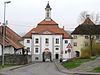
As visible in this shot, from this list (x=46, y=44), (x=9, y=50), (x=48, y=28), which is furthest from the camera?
(x=48, y=28)

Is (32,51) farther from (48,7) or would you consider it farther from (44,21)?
(48,7)

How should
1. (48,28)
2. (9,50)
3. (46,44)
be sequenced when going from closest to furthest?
(9,50), (46,44), (48,28)

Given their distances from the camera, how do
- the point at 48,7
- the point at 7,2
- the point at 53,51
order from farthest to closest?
the point at 48,7
the point at 53,51
the point at 7,2

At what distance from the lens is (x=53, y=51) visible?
77.5 metres

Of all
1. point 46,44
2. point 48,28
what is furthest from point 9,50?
point 48,28

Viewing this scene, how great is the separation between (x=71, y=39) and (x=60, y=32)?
4.94m

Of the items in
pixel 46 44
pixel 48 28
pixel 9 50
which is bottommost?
pixel 9 50

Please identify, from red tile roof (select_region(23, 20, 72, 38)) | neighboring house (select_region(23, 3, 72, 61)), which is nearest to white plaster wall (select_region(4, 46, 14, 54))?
neighboring house (select_region(23, 3, 72, 61))

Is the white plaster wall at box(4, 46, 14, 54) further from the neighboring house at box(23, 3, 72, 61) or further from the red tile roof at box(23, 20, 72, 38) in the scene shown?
the red tile roof at box(23, 20, 72, 38)

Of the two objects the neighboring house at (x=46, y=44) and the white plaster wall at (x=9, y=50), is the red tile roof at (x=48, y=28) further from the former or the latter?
the white plaster wall at (x=9, y=50)

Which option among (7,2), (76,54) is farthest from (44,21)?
(7,2)

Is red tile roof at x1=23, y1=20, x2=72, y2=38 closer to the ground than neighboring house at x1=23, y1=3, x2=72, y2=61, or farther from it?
farther from it

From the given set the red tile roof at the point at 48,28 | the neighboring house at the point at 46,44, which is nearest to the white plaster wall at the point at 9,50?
the neighboring house at the point at 46,44

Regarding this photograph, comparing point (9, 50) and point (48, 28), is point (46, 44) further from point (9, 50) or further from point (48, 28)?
point (9, 50)
